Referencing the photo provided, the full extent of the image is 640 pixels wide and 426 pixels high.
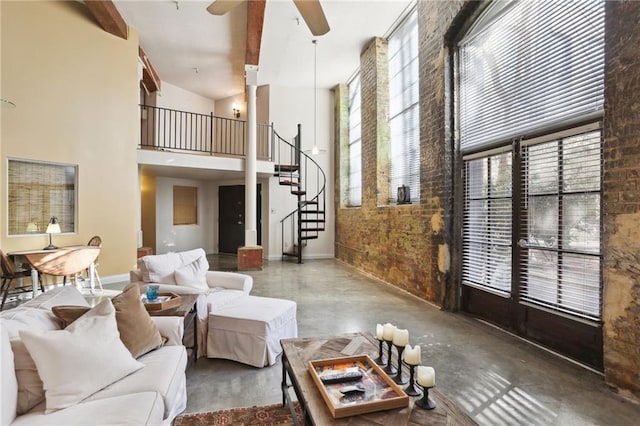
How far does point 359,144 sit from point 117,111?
4.96 m

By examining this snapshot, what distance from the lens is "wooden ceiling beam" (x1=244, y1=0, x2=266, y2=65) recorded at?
516cm

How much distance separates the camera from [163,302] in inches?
102

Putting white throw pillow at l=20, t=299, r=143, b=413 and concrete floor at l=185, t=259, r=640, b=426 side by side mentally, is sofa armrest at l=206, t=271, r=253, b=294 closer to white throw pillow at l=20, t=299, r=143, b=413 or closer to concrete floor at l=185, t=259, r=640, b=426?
concrete floor at l=185, t=259, r=640, b=426

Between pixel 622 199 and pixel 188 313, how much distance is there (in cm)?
330

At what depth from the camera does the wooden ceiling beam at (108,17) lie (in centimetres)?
492

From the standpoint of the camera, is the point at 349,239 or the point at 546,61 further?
the point at 349,239

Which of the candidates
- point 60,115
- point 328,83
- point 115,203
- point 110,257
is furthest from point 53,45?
point 328,83

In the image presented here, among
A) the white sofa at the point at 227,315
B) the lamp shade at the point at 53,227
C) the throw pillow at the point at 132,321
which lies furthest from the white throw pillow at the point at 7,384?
the lamp shade at the point at 53,227

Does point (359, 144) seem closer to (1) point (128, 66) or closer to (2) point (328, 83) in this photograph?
(2) point (328, 83)

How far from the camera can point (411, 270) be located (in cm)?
503

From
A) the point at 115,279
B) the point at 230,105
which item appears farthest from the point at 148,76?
the point at 115,279

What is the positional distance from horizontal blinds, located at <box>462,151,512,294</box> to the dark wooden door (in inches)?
244

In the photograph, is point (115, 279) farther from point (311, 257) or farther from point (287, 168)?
point (311, 257)

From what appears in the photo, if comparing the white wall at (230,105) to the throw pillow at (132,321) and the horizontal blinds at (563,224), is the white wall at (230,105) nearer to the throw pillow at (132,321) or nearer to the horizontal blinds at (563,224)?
the horizontal blinds at (563,224)
